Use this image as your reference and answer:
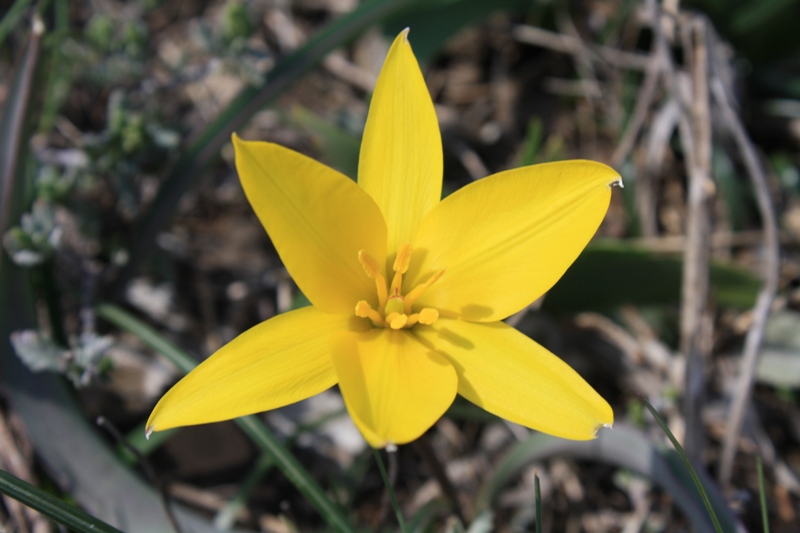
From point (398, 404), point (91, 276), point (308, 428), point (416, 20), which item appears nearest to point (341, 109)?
point (416, 20)

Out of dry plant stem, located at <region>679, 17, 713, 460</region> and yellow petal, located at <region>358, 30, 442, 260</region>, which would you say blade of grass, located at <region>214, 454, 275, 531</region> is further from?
dry plant stem, located at <region>679, 17, 713, 460</region>

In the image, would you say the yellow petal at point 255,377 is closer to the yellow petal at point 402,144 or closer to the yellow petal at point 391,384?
the yellow petal at point 391,384

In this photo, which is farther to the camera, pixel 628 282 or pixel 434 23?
pixel 434 23

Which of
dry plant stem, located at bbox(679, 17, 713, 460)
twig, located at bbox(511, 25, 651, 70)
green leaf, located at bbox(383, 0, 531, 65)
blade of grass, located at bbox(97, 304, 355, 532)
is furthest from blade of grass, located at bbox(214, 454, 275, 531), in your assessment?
twig, located at bbox(511, 25, 651, 70)

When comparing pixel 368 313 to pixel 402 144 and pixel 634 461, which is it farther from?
pixel 634 461

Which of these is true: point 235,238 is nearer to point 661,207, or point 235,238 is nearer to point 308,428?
point 308,428

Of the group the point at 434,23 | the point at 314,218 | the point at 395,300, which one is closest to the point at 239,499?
the point at 395,300
